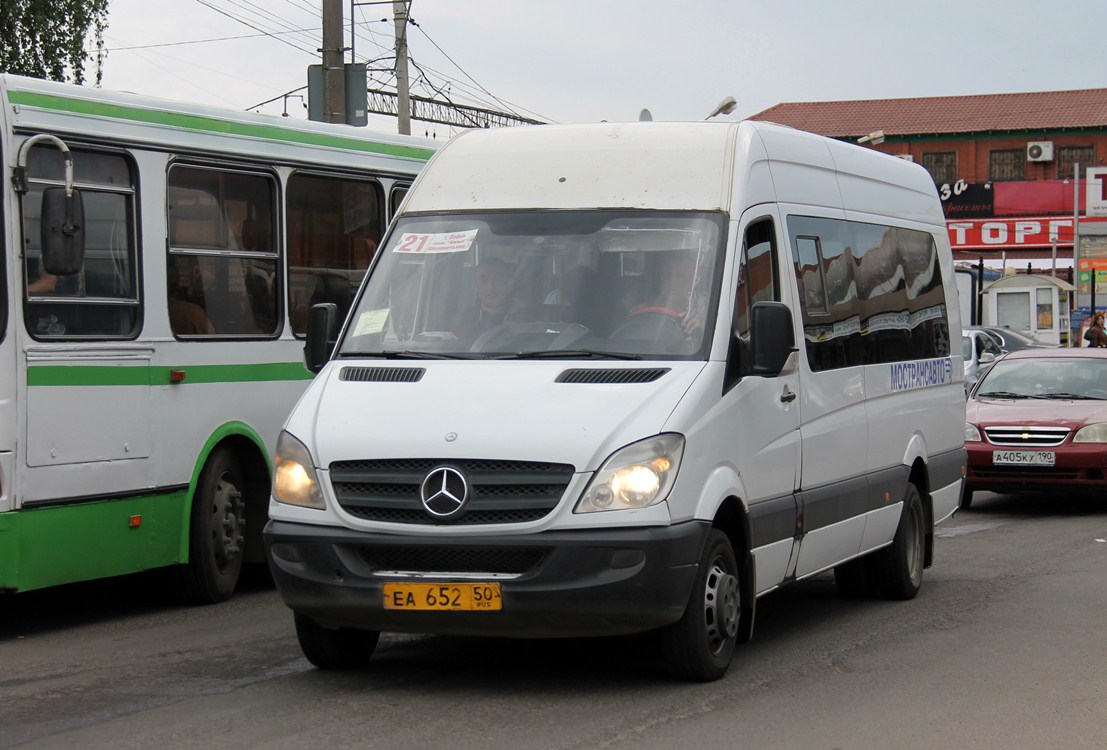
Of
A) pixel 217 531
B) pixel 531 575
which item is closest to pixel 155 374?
pixel 217 531

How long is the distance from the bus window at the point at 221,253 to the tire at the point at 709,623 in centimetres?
413

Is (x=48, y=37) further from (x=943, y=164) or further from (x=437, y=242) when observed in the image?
(x=943, y=164)

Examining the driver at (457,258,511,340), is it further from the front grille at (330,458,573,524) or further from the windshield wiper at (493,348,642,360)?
the front grille at (330,458,573,524)

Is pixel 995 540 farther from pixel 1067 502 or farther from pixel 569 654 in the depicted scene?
pixel 569 654

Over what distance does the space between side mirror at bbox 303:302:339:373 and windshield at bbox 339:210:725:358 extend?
159 mm

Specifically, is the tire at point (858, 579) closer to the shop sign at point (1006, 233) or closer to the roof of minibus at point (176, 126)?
the roof of minibus at point (176, 126)

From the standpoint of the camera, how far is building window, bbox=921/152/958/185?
293ft

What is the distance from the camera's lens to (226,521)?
428 inches

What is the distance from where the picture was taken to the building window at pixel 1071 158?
87438 millimetres

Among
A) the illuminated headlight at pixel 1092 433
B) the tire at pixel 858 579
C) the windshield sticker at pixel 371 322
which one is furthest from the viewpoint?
the illuminated headlight at pixel 1092 433

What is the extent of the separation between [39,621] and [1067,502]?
1173cm

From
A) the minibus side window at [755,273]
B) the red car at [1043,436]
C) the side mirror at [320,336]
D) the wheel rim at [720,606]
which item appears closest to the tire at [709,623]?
the wheel rim at [720,606]

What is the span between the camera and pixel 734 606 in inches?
310

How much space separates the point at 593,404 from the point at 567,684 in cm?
129
